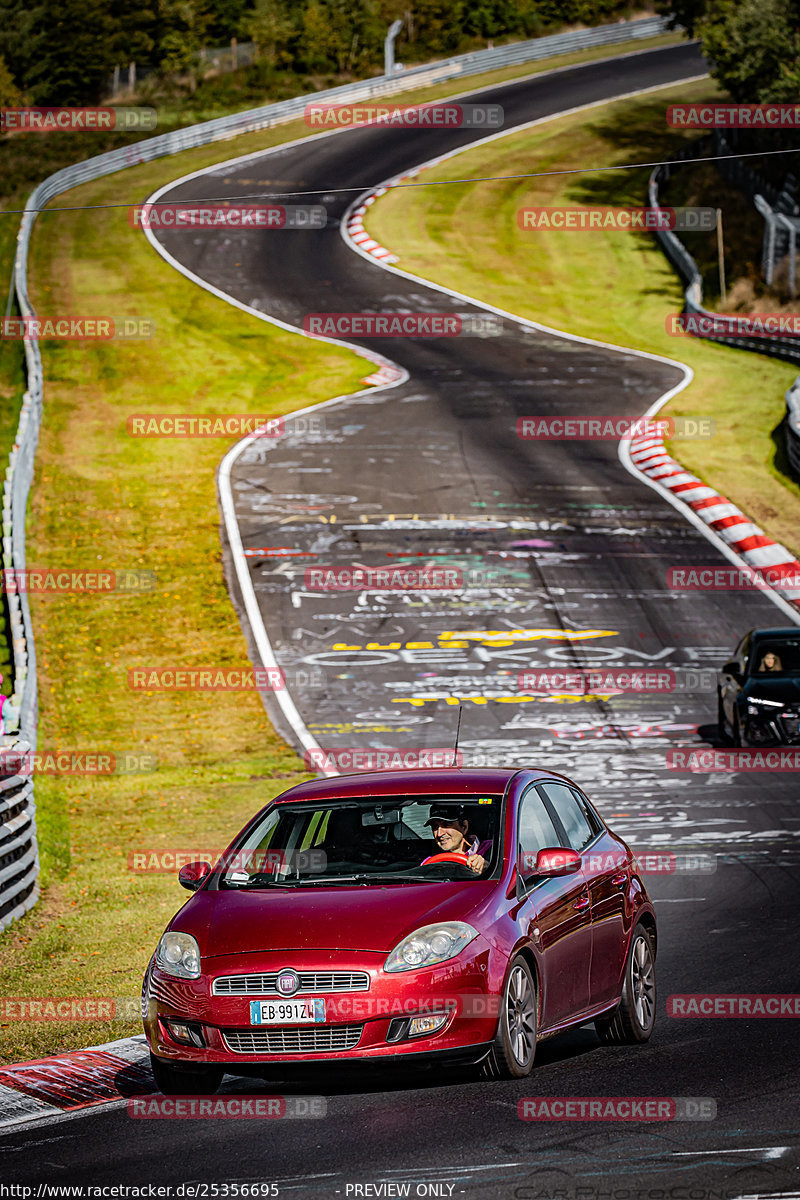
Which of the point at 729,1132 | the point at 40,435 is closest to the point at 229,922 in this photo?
the point at 729,1132

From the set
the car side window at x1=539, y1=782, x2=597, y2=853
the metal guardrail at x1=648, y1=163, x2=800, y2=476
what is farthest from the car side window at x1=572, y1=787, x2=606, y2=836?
the metal guardrail at x1=648, y1=163, x2=800, y2=476

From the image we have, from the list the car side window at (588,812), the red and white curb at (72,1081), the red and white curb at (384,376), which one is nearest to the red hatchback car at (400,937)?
the car side window at (588,812)

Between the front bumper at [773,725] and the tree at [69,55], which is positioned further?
the tree at [69,55]

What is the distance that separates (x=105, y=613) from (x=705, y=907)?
15.7 metres

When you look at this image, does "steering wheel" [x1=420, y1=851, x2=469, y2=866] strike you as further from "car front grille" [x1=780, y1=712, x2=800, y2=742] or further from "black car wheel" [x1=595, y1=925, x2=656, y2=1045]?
"car front grille" [x1=780, y1=712, x2=800, y2=742]

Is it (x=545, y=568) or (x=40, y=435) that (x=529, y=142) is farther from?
(x=545, y=568)

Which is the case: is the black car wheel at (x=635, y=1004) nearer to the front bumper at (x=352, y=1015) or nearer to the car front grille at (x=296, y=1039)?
the front bumper at (x=352, y=1015)

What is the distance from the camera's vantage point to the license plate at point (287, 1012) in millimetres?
7516

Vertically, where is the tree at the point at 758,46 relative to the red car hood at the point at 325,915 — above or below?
above

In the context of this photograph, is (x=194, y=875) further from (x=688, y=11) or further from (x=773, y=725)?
(x=688, y=11)

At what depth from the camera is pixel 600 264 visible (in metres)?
54.6

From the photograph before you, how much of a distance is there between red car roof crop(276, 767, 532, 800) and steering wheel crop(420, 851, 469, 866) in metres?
0.44

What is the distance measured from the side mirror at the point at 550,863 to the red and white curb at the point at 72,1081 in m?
2.15

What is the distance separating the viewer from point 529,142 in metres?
65.4
